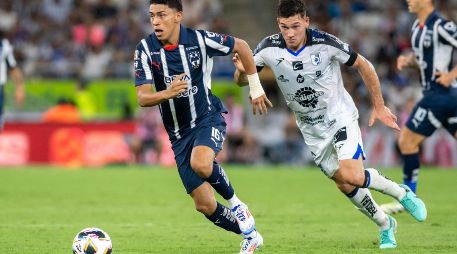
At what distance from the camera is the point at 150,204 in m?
14.8

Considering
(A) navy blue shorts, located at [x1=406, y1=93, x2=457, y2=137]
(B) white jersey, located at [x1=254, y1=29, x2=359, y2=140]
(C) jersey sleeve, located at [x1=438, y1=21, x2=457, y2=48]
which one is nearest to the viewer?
(B) white jersey, located at [x1=254, y1=29, x2=359, y2=140]

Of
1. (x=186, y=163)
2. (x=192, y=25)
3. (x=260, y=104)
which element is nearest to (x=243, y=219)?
(x=186, y=163)

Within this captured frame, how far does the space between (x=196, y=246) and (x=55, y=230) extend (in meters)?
2.18

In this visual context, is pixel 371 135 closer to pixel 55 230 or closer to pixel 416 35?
pixel 416 35

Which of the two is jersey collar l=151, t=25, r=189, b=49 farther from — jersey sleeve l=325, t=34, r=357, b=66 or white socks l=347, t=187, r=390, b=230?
white socks l=347, t=187, r=390, b=230

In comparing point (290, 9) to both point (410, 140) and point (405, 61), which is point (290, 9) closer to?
point (405, 61)

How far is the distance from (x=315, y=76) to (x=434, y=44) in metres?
3.70

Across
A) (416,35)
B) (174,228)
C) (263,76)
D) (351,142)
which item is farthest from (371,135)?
(351,142)

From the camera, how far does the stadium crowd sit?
2548 centimetres

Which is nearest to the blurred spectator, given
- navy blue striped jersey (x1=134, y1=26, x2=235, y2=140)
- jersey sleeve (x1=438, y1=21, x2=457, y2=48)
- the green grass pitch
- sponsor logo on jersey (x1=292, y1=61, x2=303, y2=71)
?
the green grass pitch

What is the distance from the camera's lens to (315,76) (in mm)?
9625

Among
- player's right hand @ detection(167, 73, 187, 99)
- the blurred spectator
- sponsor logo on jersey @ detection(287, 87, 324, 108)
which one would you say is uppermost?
player's right hand @ detection(167, 73, 187, 99)

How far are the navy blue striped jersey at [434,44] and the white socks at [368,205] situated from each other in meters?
3.87

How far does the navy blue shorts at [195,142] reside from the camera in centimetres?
895
